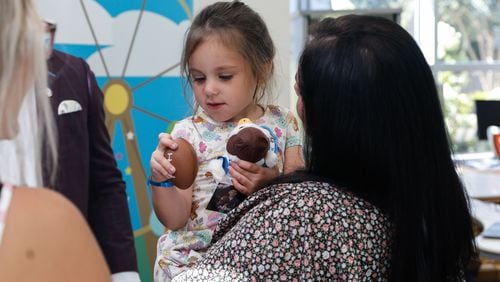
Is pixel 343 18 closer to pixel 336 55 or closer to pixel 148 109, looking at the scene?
pixel 336 55

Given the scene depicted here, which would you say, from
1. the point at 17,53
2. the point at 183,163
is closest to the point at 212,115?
the point at 183,163

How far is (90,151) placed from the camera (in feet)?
5.86

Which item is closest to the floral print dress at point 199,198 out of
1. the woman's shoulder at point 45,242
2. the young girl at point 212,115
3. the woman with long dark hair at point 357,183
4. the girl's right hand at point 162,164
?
the young girl at point 212,115

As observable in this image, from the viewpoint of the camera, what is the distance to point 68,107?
66.9 inches

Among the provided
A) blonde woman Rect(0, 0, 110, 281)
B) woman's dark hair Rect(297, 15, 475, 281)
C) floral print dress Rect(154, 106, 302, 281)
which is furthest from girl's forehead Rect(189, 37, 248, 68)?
blonde woman Rect(0, 0, 110, 281)

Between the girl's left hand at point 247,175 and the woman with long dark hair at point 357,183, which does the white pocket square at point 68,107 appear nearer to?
the girl's left hand at point 247,175

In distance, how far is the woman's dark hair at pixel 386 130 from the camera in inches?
53.2

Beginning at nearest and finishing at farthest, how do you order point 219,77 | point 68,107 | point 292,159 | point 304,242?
point 304,242 → point 68,107 → point 219,77 → point 292,159

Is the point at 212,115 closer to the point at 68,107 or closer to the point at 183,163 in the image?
the point at 183,163

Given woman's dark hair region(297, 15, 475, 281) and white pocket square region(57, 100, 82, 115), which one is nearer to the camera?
woman's dark hair region(297, 15, 475, 281)

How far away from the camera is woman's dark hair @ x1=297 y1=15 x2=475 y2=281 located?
4.43 feet

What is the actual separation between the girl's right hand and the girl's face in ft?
0.53

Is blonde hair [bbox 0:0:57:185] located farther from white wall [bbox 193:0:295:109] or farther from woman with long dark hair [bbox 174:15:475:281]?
white wall [bbox 193:0:295:109]

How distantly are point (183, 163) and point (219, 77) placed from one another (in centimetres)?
24
